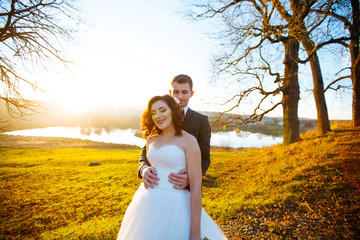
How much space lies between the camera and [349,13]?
775cm

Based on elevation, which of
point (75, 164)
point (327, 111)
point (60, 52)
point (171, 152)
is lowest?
point (75, 164)

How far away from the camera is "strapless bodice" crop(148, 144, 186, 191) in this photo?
225 centimetres

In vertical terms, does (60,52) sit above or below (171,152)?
above

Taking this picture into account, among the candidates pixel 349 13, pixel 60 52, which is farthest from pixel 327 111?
pixel 60 52

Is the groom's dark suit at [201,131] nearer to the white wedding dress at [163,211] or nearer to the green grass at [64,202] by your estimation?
the white wedding dress at [163,211]

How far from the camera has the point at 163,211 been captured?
85.4 inches

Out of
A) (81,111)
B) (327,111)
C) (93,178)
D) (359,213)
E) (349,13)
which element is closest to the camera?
(359,213)

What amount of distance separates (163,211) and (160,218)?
0.27 feet

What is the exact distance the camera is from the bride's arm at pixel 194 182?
2086mm

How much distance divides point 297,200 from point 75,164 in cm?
2112

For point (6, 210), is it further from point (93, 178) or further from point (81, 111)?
point (81, 111)

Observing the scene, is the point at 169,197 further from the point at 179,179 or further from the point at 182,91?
the point at 182,91

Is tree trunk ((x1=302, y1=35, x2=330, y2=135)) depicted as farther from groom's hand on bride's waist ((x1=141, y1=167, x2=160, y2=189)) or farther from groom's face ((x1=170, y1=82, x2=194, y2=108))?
groom's hand on bride's waist ((x1=141, y1=167, x2=160, y2=189))

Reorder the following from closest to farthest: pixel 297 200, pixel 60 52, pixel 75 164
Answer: pixel 297 200 < pixel 60 52 < pixel 75 164
